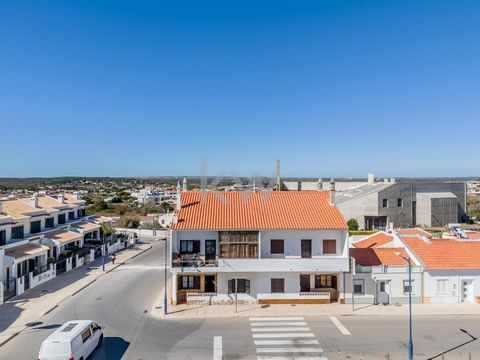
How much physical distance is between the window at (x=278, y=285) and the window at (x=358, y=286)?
5448mm

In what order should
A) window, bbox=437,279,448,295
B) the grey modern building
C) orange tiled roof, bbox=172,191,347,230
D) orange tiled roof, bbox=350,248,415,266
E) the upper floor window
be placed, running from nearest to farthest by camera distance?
orange tiled roof, bbox=172,191,347,230 < window, bbox=437,279,448,295 < orange tiled roof, bbox=350,248,415,266 < the upper floor window < the grey modern building

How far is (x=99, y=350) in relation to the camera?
805 inches

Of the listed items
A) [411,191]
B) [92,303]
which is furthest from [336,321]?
[411,191]

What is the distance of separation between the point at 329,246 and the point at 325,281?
272 centimetres

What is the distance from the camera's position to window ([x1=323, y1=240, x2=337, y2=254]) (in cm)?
2872

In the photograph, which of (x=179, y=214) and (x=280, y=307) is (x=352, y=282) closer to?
(x=280, y=307)

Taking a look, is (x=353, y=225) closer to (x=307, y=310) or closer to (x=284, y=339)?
(x=307, y=310)

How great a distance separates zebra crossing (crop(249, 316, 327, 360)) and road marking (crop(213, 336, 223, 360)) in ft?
6.56

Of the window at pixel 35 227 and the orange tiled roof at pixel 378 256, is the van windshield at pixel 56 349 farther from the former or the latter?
the window at pixel 35 227

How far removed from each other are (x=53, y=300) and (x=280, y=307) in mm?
17498

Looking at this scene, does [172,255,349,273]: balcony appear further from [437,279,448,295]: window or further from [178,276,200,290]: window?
[437,279,448,295]: window

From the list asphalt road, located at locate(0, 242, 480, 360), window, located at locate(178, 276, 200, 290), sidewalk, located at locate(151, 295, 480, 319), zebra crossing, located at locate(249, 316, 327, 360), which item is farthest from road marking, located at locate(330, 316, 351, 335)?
window, located at locate(178, 276, 200, 290)

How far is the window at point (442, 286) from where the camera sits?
28.5m

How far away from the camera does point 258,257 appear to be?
27719 mm
